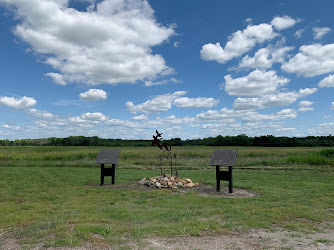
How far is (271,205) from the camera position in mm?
7520

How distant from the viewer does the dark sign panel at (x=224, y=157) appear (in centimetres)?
973

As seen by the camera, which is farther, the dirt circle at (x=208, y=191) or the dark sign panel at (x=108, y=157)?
the dark sign panel at (x=108, y=157)

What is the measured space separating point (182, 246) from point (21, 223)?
12.4 feet

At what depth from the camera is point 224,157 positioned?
1008cm

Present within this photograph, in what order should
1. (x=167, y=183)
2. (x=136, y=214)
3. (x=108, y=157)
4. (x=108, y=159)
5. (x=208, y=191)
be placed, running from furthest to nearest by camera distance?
1. (x=108, y=157)
2. (x=108, y=159)
3. (x=167, y=183)
4. (x=208, y=191)
5. (x=136, y=214)

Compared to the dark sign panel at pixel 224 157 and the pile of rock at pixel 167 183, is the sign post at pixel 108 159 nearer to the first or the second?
the pile of rock at pixel 167 183

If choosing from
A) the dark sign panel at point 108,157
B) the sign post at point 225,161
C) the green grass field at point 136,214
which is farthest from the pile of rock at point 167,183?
the dark sign panel at point 108,157

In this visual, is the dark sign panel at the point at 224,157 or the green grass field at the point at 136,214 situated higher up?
the dark sign panel at the point at 224,157

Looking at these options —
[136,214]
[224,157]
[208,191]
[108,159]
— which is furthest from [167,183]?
[136,214]

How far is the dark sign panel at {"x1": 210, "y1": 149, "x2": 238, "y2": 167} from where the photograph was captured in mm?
9727

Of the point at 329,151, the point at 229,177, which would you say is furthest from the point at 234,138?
the point at 229,177

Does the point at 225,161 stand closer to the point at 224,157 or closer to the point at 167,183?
the point at 224,157

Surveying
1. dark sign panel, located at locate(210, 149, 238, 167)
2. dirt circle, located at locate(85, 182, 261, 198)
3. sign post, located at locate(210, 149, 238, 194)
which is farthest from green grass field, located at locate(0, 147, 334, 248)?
dark sign panel, located at locate(210, 149, 238, 167)

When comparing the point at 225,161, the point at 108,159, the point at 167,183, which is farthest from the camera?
the point at 108,159
